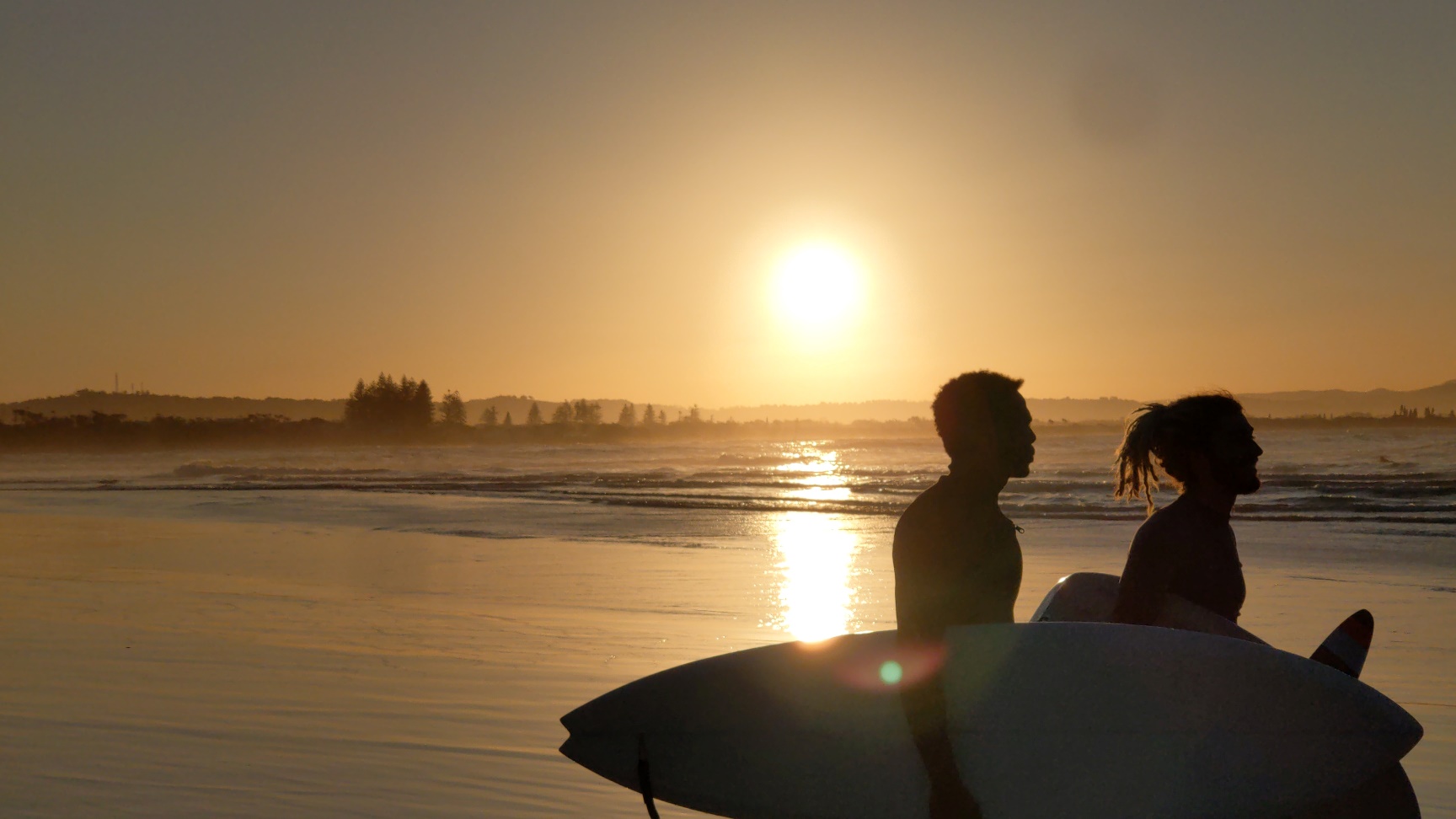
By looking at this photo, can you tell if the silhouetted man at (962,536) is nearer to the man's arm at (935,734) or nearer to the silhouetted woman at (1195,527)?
the man's arm at (935,734)

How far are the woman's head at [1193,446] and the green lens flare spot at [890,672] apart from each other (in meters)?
1.12

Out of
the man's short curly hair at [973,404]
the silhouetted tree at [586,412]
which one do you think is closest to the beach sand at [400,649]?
the man's short curly hair at [973,404]

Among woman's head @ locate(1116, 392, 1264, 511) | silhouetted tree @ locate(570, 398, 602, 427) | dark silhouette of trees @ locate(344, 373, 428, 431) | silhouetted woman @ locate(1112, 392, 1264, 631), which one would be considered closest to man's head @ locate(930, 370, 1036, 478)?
silhouetted woman @ locate(1112, 392, 1264, 631)

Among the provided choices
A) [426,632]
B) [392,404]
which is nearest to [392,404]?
[392,404]

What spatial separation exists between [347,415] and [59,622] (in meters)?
106

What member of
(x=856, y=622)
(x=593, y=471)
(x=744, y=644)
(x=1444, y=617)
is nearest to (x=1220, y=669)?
(x=744, y=644)

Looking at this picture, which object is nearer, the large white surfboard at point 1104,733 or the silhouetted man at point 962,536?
the silhouetted man at point 962,536

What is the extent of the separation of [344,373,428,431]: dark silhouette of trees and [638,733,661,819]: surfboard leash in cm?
10239

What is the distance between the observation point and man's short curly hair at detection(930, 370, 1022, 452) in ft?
10.5

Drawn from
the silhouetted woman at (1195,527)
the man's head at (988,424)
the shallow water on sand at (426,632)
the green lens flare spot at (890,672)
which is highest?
the man's head at (988,424)

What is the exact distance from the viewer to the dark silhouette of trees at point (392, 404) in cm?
10481

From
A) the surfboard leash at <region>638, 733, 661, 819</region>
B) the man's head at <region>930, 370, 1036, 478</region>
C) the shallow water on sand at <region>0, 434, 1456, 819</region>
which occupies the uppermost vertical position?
the man's head at <region>930, 370, 1036, 478</region>

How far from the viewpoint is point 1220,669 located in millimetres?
3566

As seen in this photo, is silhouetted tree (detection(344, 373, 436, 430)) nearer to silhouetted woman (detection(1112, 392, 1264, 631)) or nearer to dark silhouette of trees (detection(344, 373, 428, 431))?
dark silhouette of trees (detection(344, 373, 428, 431))
